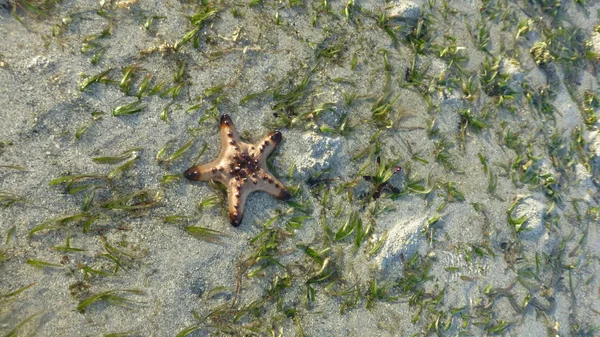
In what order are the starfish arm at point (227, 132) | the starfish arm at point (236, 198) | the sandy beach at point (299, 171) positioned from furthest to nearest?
1. the starfish arm at point (227, 132)
2. the starfish arm at point (236, 198)
3. the sandy beach at point (299, 171)

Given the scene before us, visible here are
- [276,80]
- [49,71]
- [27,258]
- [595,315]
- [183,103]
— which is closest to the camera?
[27,258]

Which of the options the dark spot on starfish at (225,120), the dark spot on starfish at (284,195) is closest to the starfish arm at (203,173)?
the dark spot on starfish at (225,120)

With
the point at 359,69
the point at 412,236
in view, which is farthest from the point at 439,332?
the point at 359,69

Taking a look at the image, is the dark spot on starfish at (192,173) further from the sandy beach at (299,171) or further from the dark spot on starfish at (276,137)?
the dark spot on starfish at (276,137)

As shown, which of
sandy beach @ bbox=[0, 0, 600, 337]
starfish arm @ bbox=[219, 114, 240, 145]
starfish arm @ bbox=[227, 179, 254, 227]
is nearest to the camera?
sandy beach @ bbox=[0, 0, 600, 337]

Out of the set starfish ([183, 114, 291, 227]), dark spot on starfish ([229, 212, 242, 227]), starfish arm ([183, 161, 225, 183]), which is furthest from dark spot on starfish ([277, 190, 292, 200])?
starfish arm ([183, 161, 225, 183])

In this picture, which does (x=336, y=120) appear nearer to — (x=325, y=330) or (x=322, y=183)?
(x=322, y=183)

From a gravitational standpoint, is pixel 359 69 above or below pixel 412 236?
above

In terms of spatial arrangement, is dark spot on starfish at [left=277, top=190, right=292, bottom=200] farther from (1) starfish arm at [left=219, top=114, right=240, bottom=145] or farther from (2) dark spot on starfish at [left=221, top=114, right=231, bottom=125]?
(2) dark spot on starfish at [left=221, top=114, right=231, bottom=125]
